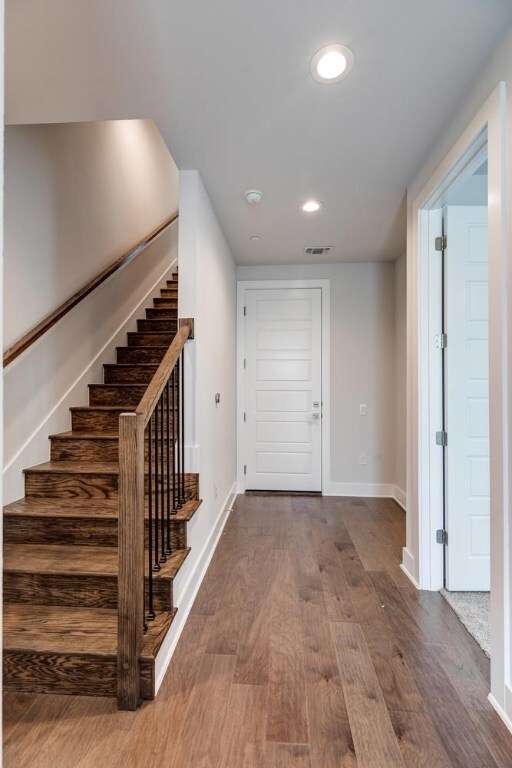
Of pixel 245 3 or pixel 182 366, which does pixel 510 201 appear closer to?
pixel 245 3

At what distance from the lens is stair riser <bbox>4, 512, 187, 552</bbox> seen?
2.06 metres

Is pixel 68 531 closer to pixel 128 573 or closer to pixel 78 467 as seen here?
pixel 78 467

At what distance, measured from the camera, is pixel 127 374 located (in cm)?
325

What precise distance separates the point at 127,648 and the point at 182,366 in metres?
1.38

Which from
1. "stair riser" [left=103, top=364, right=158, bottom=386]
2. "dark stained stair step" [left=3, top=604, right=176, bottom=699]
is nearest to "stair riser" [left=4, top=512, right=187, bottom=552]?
"dark stained stair step" [left=3, top=604, right=176, bottom=699]

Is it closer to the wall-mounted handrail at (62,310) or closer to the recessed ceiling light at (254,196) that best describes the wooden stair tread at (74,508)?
the wall-mounted handrail at (62,310)

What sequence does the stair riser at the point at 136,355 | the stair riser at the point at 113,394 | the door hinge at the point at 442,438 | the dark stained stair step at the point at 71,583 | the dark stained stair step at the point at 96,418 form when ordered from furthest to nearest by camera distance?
the stair riser at the point at 136,355
the stair riser at the point at 113,394
the dark stained stair step at the point at 96,418
the door hinge at the point at 442,438
the dark stained stair step at the point at 71,583

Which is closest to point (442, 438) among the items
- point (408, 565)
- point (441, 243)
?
Result: point (408, 565)

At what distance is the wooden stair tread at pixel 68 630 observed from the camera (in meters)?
1.55

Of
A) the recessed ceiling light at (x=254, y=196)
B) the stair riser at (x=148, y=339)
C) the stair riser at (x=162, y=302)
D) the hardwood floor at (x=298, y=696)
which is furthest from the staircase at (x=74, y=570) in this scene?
the stair riser at (x=162, y=302)

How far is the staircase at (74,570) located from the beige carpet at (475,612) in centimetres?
143

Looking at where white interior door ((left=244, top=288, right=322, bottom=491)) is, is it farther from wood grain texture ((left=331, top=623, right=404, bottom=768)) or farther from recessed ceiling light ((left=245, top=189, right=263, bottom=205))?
wood grain texture ((left=331, top=623, right=404, bottom=768))

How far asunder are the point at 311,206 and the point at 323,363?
176 cm

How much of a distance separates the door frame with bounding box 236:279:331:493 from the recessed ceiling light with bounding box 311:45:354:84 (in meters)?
2.59
